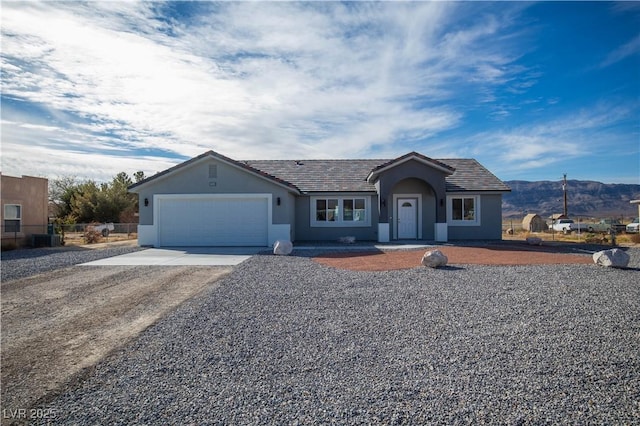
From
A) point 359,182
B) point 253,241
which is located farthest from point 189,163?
point 359,182

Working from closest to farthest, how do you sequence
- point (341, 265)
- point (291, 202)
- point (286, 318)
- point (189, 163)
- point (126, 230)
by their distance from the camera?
point (286, 318)
point (341, 265)
point (189, 163)
point (291, 202)
point (126, 230)

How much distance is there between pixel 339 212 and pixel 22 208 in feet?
54.2

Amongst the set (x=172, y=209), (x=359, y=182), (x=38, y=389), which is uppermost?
(x=359, y=182)

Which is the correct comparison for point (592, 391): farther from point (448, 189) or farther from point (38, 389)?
point (448, 189)

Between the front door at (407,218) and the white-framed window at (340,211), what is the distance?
1711 millimetres

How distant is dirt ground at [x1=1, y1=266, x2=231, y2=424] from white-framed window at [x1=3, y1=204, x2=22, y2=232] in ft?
35.4

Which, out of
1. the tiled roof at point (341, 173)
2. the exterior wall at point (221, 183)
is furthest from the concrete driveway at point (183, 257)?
the tiled roof at point (341, 173)

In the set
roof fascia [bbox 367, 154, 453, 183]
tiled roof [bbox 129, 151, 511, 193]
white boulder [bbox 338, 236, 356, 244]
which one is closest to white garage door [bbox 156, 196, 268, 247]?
tiled roof [bbox 129, 151, 511, 193]

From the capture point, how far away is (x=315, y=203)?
71.7 feet

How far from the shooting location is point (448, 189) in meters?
21.2

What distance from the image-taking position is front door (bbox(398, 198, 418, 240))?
2169cm

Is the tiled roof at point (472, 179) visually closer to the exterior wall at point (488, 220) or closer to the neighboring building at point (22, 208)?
the exterior wall at point (488, 220)

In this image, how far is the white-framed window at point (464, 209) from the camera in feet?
71.2

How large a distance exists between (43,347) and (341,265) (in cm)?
806
